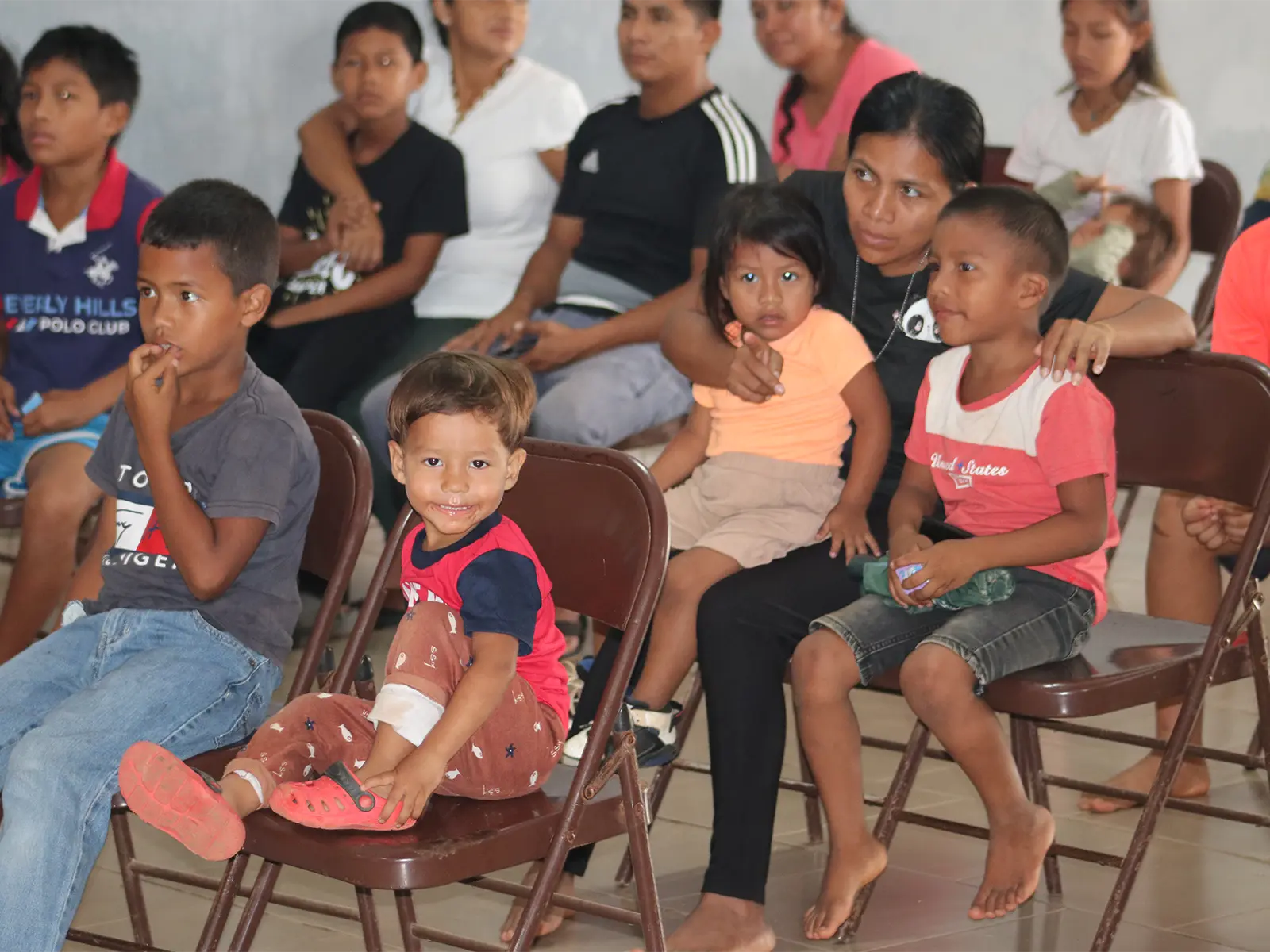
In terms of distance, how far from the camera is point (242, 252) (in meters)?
2.54

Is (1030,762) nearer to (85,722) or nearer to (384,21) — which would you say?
(85,722)

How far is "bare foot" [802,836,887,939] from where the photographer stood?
262 cm

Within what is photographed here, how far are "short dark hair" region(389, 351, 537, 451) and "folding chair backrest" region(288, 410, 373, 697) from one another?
10.4 inches

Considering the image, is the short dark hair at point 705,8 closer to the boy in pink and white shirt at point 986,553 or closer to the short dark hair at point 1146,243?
the short dark hair at point 1146,243

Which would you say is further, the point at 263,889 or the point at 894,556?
the point at 894,556

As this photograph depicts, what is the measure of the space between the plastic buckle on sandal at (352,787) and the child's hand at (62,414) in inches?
68.7

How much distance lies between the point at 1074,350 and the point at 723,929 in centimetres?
100

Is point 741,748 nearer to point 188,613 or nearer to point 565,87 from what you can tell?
point 188,613

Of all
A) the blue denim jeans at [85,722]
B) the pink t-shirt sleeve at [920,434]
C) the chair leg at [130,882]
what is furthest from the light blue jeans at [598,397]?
the blue denim jeans at [85,722]

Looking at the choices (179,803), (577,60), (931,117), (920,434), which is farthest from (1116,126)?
(179,803)

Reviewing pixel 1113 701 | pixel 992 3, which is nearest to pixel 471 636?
pixel 1113 701

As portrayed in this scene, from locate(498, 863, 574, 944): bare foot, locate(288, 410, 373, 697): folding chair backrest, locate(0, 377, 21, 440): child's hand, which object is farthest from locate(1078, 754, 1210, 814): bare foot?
locate(0, 377, 21, 440): child's hand

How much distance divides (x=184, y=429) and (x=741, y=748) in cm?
93

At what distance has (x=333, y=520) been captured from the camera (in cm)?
247
